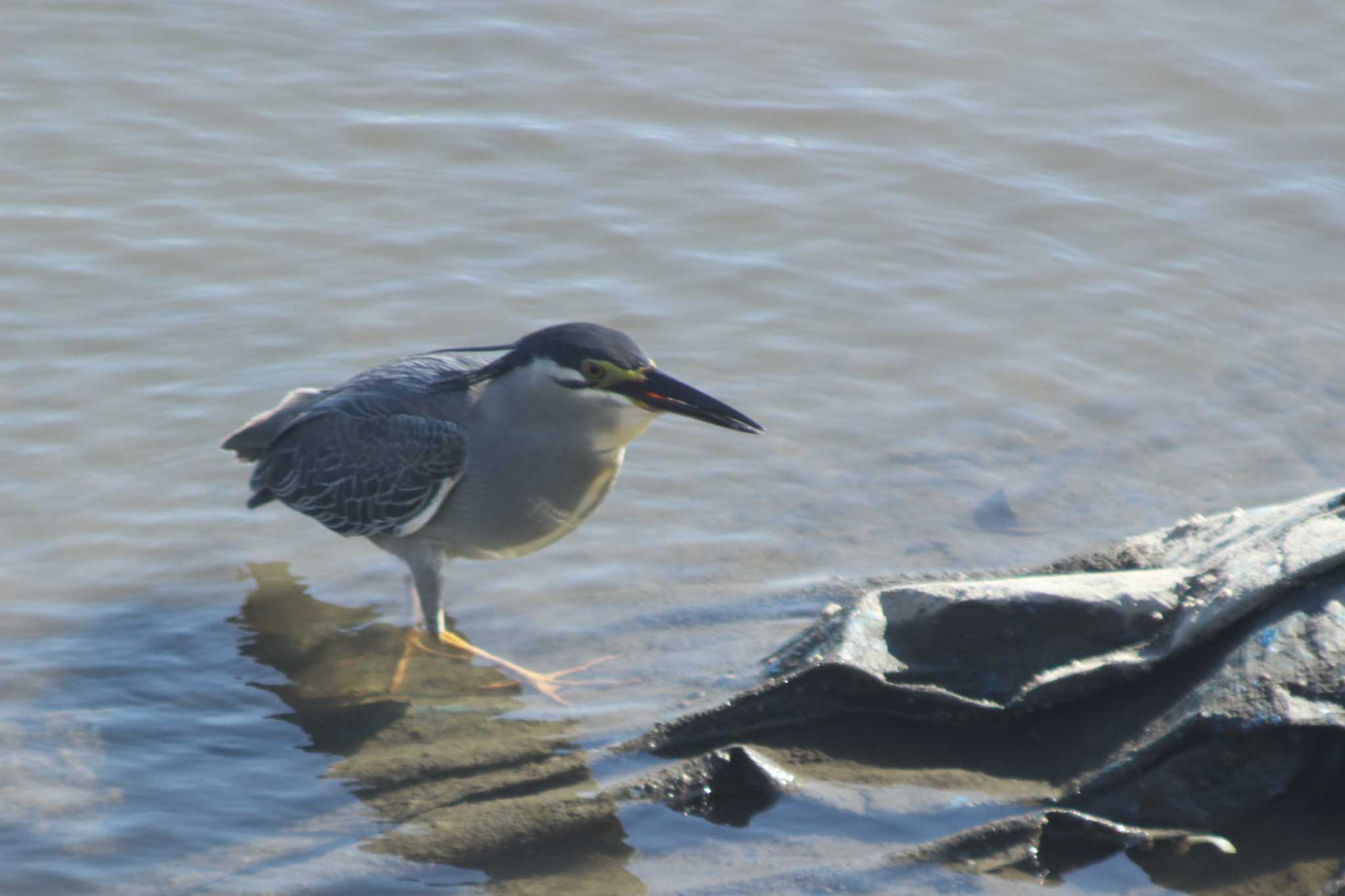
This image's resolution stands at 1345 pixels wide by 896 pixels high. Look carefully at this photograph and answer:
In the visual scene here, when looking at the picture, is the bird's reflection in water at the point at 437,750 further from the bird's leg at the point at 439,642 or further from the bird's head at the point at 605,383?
the bird's head at the point at 605,383

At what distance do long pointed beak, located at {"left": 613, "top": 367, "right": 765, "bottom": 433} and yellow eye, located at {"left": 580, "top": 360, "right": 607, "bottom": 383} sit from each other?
9 centimetres

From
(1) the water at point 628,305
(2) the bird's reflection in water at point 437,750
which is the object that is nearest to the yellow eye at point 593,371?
(1) the water at point 628,305

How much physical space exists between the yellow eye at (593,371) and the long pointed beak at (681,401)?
86mm

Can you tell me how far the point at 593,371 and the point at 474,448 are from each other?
2.07 ft

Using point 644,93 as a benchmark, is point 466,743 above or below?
below

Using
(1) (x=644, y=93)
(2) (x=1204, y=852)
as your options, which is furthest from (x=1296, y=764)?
(1) (x=644, y=93)

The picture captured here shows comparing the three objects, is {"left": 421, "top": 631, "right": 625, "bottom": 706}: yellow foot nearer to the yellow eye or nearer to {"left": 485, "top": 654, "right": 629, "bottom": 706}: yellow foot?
{"left": 485, "top": 654, "right": 629, "bottom": 706}: yellow foot

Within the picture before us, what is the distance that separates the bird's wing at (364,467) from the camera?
5371mm

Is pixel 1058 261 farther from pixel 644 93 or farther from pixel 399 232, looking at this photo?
pixel 399 232

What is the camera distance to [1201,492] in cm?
589

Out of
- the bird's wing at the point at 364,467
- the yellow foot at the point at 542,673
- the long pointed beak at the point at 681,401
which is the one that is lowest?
the yellow foot at the point at 542,673

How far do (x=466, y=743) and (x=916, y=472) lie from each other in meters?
2.41

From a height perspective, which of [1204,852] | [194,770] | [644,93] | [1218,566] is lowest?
[194,770]

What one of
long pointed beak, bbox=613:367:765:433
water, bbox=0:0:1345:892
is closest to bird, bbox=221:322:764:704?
long pointed beak, bbox=613:367:765:433
